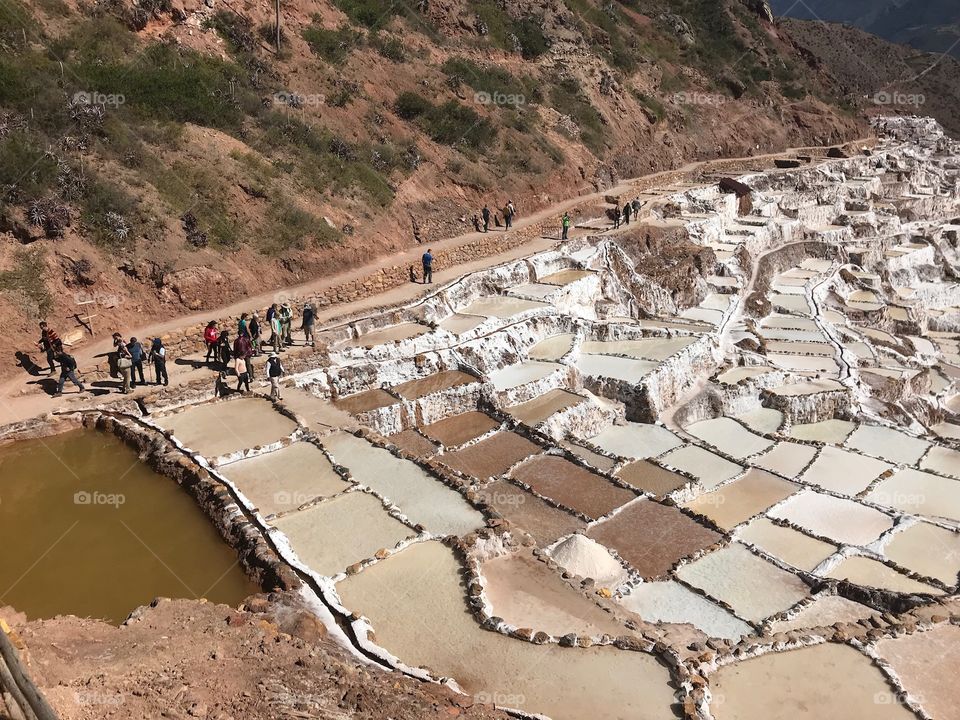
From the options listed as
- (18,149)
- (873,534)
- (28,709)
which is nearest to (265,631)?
(28,709)

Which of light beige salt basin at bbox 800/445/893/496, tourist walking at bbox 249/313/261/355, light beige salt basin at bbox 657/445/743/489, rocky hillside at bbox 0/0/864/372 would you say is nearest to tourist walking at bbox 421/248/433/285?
rocky hillside at bbox 0/0/864/372

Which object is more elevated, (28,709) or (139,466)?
(28,709)

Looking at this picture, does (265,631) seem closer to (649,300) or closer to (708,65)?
(649,300)

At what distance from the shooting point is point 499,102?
→ 108 feet

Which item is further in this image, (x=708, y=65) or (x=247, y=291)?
(x=708, y=65)

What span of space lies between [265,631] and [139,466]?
5.42 metres

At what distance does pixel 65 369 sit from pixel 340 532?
675 cm

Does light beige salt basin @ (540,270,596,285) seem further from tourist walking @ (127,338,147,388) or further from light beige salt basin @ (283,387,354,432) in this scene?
tourist walking @ (127,338,147,388)

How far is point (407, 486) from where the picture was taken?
12.5 meters

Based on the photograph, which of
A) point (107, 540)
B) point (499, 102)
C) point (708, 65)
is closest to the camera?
point (107, 540)

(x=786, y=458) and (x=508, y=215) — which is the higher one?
(x=508, y=215)

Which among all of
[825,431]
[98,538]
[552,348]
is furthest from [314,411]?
[825,431]

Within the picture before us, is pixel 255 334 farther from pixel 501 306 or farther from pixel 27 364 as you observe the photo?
pixel 501 306

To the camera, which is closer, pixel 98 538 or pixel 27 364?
pixel 98 538
